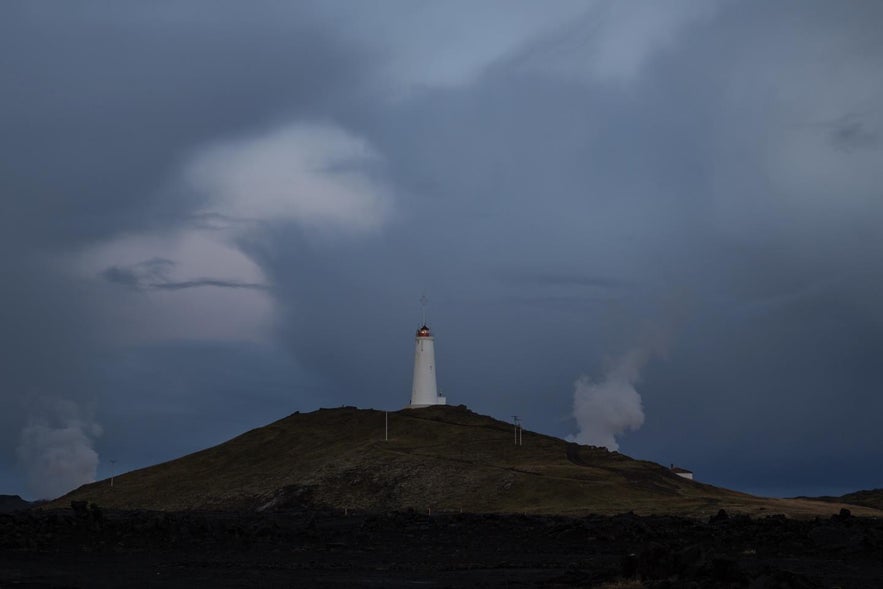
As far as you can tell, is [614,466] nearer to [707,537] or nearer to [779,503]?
[779,503]

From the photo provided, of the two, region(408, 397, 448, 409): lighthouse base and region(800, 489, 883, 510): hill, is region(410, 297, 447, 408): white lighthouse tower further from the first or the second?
region(800, 489, 883, 510): hill

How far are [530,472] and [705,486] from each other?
18510mm

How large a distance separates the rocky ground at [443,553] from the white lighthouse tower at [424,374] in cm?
7245

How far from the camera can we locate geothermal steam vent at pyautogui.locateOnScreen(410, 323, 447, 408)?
441 feet

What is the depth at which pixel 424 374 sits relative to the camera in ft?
453

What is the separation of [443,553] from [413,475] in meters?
60.1

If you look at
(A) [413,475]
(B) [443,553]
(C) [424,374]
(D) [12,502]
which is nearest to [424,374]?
(C) [424,374]

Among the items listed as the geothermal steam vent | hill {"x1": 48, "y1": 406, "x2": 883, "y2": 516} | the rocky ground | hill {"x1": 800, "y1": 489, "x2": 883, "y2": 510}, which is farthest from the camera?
the geothermal steam vent

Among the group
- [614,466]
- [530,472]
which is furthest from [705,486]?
[530,472]

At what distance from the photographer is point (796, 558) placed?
42.9 m

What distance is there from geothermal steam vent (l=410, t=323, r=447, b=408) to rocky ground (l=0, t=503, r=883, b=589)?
72446 millimetres

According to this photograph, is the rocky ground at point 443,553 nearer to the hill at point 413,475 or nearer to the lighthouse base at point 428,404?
the hill at point 413,475

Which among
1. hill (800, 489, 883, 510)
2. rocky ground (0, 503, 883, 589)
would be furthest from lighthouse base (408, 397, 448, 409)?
rocky ground (0, 503, 883, 589)

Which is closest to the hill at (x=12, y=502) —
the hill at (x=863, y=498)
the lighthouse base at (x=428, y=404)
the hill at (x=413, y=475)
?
the hill at (x=413, y=475)
